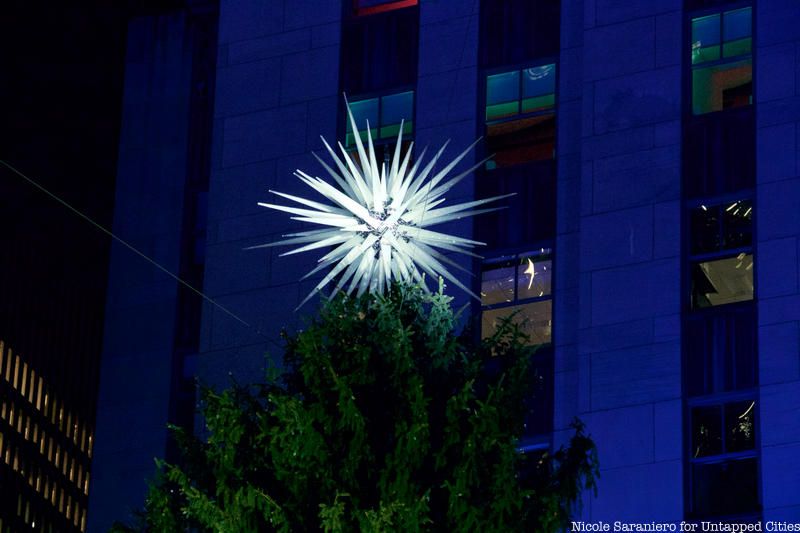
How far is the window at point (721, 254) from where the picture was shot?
35312mm

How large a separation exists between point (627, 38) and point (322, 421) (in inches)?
632

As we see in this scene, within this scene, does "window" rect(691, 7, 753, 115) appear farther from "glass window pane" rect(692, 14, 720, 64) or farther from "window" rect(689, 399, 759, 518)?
"window" rect(689, 399, 759, 518)

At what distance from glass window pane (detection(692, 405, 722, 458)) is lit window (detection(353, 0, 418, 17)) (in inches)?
512

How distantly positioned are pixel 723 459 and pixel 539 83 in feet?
33.5

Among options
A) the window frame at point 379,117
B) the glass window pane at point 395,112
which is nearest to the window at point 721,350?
the window frame at point 379,117

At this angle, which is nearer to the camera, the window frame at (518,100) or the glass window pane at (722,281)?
the glass window pane at (722,281)

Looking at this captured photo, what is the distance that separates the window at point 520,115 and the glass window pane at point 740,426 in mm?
7702

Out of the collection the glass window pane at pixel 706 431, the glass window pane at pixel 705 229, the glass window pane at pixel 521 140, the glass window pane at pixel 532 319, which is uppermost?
the glass window pane at pixel 521 140

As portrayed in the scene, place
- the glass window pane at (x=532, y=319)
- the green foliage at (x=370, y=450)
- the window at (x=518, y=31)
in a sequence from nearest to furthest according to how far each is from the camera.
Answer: the green foliage at (x=370, y=450)
the glass window pane at (x=532, y=319)
the window at (x=518, y=31)

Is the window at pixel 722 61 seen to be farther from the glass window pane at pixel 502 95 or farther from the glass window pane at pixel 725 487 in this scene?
the glass window pane at pixel 725 487

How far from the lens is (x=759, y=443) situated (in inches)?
1318

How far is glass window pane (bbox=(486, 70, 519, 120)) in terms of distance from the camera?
1540 inches

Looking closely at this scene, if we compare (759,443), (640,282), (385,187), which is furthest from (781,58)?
(385,187)

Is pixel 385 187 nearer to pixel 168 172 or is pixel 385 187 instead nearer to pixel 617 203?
pixel 617 203
